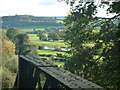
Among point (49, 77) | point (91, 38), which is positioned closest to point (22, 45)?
point (91, 38)

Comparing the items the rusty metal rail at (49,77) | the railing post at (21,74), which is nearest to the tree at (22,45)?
the railing post at (21,74)

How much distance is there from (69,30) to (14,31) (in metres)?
103

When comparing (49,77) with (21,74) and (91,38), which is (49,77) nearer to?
(21,74)

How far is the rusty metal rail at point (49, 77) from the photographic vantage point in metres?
4.98

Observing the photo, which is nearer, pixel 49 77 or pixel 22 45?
pixel 49 77

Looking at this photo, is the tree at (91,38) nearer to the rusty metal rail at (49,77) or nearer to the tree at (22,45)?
the rusty metal rail at (49,77)

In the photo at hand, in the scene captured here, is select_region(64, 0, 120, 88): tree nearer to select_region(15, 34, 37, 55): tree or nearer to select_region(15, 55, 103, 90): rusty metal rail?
select_region(15, 55, 103, 90): rusty metal rail

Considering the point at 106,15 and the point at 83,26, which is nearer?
the point at 106,15

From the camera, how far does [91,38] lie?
675 inches

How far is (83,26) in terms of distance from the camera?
57.9 feet

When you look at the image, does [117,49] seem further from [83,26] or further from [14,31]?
[14,31]

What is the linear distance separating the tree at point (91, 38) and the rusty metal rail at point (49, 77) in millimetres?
6442

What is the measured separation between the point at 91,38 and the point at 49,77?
1164 centimetres

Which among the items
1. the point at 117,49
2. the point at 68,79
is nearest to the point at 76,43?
the point at 117,49
